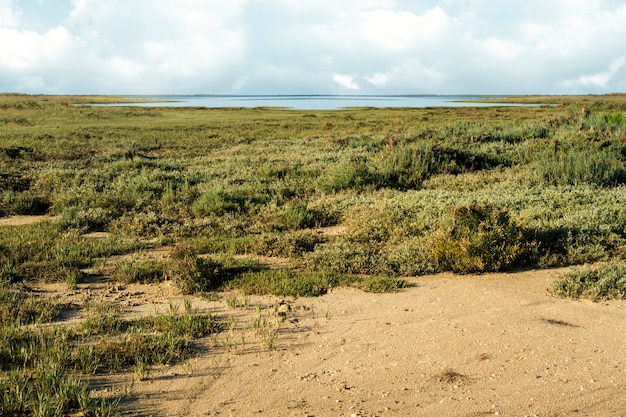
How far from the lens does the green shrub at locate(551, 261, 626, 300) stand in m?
6.58

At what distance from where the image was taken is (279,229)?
10.3 m

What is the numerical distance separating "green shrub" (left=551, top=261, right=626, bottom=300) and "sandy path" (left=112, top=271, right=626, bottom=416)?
0.63 ft

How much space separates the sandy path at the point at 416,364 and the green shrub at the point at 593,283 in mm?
191

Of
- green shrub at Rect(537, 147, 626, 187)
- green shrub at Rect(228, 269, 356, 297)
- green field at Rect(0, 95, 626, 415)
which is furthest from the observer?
green shrub at Rect(537, 147, 626, 187)

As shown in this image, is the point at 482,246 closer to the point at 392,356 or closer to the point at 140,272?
the point at 392,356

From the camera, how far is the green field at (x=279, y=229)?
5.38 metres

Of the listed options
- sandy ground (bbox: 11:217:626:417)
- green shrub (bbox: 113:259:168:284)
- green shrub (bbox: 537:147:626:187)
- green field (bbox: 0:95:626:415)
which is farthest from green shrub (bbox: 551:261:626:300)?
green shrub (bbox: 537:147:626:187)

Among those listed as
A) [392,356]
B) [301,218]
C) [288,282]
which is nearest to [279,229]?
[301,218]

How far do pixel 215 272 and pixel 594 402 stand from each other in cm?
471

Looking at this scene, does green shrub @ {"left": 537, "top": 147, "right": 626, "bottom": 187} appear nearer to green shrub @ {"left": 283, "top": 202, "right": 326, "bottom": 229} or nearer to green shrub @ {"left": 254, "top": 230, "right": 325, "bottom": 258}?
green shrub @ {"left": 283, "top": 202, "right": 326, "bottom": 229}

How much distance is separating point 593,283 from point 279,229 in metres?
5.53

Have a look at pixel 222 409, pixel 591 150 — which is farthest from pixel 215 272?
pixel 591 150

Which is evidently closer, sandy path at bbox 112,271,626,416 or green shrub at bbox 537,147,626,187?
sandy path at bbox 112,271,626,416

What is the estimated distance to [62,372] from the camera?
461 centimetres
